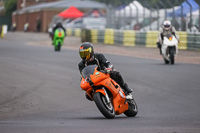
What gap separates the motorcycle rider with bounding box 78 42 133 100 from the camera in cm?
809

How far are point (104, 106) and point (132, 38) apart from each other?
23.4 m

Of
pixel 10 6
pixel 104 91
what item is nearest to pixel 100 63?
pixel 104 91

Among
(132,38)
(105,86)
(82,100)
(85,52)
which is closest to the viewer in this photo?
(105,86)

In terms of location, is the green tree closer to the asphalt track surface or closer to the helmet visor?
the asphalt track surface

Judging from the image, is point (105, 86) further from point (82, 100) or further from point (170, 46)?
point (170, 46)

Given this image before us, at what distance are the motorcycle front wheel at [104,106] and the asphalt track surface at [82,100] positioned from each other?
0.38ft

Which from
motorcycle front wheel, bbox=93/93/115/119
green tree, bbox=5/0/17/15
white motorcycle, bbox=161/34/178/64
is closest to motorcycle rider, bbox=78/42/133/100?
motorcycle front wheel, bbox=93/93/115/119

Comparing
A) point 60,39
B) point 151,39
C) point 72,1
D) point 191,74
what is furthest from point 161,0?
point 72,1

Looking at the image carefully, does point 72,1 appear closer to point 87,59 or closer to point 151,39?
point 151,39

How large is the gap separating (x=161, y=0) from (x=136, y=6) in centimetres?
337

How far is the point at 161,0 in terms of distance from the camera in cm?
2936

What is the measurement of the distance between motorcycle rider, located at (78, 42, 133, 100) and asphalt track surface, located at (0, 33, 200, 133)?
2.11 feet

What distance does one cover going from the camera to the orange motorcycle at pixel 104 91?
25.4ft

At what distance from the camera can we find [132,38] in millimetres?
30969
